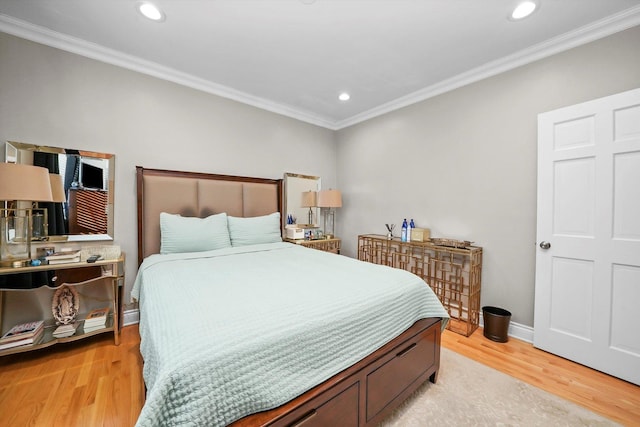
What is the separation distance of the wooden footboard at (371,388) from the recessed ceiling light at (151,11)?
2.76m

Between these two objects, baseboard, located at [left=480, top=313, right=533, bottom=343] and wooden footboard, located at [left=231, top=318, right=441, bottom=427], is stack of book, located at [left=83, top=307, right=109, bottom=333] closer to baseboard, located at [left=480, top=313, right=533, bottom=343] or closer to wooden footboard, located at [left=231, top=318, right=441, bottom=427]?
wooden footboard, located at [left=231, top=318, right=441, bottom=427]

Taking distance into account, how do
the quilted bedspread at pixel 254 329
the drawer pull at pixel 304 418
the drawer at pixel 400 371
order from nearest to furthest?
1. the quilted bedspread at pixel 254 329
2. the drawer pull at pixel 304 418
3. the drawer at pixel 400 371

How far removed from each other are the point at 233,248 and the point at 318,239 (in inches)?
57.3

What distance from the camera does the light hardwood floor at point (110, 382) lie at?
1529mm

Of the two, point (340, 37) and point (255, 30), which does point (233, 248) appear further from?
point (340, 37)

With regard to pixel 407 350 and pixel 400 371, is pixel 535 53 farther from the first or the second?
pixel 400 371

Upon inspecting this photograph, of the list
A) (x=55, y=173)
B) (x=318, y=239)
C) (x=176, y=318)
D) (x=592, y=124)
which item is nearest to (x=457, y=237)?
(x=592, y=124)

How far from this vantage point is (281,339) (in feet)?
3.48

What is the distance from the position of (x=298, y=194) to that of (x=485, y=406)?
10.6 feet

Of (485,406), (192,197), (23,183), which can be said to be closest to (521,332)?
(485,406)

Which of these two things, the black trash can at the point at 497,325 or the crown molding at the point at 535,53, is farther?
the black trash can at the point at 497,325

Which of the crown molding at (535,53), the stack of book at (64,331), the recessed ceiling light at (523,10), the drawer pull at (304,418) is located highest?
the recessed ceiling light at (523,10)

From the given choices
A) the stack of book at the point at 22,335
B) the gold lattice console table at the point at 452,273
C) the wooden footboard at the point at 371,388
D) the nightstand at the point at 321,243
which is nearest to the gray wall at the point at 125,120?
the stack of book at the point at 22,335

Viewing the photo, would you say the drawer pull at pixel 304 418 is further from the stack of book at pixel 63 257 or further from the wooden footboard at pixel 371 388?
the stack of book at pixel 63 257
